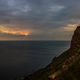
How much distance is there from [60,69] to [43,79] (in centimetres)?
1010

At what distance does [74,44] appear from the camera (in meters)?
107

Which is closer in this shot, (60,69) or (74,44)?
(60,69)

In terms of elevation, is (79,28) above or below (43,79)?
above

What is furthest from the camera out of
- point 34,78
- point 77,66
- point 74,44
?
point 74,44

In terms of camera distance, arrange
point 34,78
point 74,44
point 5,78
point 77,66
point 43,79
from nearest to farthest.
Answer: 1. point 77,66
2. point 43,79
3. point 34,78
4. point 74,44
5. point 5,78

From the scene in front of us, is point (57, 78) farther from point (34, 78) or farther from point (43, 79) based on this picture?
point (34, 78)

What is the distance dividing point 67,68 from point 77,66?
3.93 m

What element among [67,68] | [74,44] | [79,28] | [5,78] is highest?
[79,28]

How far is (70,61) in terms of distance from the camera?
8519 cm

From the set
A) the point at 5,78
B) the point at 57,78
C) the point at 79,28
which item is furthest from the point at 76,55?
the point at 5,78

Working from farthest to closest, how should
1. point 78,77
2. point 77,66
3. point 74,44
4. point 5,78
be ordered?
point 5,78
point 74,44
point 77,66
point 78,77

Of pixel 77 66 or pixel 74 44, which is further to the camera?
pixel 74 44

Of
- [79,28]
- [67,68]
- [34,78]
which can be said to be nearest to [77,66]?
[67,68]

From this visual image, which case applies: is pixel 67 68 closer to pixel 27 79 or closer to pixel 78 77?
pixel 78 77
